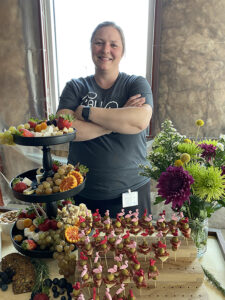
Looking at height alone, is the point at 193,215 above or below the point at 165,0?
below

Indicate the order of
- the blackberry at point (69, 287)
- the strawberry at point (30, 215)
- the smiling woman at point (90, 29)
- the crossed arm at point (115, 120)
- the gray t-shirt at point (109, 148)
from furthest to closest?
1. the smiling woman at point (90, 29)
2. the gray t-shirt at point (109, 148)
3. the crossed arm at point (115, 120)
4. the strawberry at point (30, 215)
5. the blackberry at point (69, 287)

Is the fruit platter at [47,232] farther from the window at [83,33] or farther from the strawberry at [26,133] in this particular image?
the window at [83,33]

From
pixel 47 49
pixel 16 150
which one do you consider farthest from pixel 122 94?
pixel 16 150

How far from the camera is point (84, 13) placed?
7.01ft

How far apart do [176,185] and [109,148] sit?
0.70 m

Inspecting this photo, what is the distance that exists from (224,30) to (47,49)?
1489 mm

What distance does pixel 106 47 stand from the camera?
1.29 metres

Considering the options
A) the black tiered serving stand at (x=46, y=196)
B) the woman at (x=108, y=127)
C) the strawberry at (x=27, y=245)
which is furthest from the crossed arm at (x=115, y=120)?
the strawberry at (x=27, y=245)

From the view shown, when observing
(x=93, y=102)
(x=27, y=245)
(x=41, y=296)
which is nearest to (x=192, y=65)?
(x=93, y=102)

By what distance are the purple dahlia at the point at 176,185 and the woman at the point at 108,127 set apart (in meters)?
0.59

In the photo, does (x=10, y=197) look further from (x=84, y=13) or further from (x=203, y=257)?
(x=203, y=257)

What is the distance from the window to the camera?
2.08 metres

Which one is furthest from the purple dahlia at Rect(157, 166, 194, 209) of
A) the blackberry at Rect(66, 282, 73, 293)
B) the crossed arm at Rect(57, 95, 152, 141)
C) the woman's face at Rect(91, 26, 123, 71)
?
the woman's face at Rect(91, 26, 123, 71)

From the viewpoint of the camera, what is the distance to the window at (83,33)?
2.08 m
